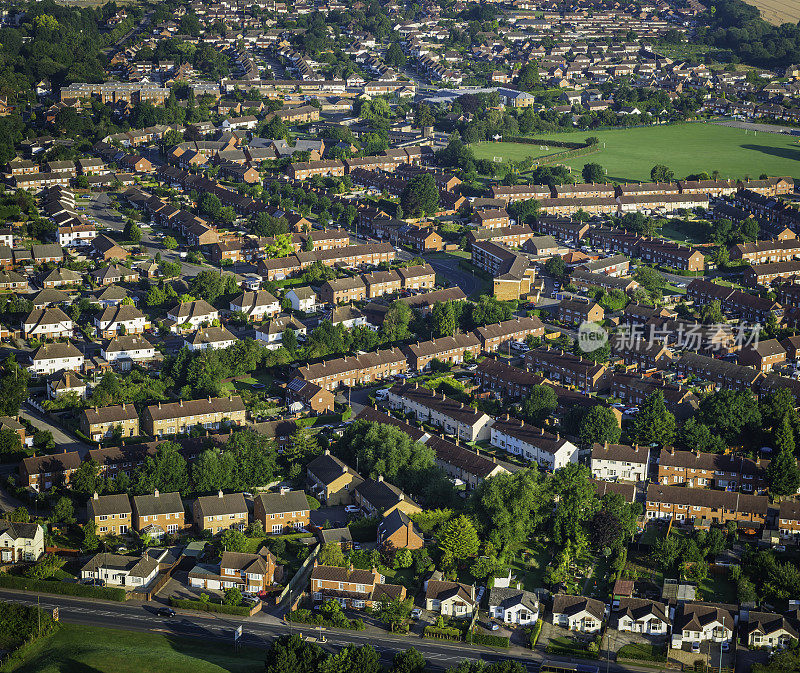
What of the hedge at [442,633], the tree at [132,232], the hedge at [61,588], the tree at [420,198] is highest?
the tree at [420,198]

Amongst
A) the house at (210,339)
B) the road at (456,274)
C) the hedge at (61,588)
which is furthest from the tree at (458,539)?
the road at (456,274)

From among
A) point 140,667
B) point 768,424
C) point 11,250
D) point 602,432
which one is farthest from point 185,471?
point 11,250

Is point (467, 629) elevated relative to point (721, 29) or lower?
lower

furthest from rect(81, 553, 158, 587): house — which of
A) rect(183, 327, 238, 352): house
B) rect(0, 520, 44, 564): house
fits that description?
rect(183, 327, 238, 352): house

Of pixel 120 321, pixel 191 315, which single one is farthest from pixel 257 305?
pixel 120 321

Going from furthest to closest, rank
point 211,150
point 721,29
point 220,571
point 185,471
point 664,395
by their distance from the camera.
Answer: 1. point 721,29
2. point 211,150
3. point 664,395
4. point 185,471
5. point 220,571

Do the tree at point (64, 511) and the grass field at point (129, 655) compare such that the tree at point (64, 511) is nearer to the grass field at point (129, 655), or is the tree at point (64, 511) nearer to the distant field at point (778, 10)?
the grass field at point (129, 655)

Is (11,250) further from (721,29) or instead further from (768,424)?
(721,29)
